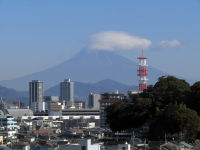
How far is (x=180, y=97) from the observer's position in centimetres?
4206

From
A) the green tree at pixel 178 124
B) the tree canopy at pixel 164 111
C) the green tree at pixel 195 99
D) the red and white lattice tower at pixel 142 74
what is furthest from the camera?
the red and white lattice tower at pixel 142 74

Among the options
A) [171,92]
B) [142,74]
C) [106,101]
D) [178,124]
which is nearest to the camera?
[178,124]

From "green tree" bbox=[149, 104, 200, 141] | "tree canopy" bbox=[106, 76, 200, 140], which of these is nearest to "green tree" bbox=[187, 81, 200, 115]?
"tree canopy" bbox=[106, 76, 200, 140]

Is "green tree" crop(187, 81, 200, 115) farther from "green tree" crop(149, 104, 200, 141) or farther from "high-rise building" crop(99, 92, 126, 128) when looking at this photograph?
"high-rise building" crop(99, 92, 126, 128)

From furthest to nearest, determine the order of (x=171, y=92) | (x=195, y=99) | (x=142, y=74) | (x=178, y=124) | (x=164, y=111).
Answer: (x=142, y=74) < (x=171, y=92) < (x=195, y=99) < (x=164, y=111) < (x=178, y=124)

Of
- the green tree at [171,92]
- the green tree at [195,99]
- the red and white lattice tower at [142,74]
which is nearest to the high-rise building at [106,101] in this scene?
the red and white lattice tower at [142,74]

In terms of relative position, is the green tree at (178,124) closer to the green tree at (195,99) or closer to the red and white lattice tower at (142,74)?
the green tree at (195,99)

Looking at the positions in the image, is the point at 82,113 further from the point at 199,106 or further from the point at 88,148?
the point at 88,148

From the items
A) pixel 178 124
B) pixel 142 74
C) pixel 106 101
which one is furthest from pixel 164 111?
pixel 142 74

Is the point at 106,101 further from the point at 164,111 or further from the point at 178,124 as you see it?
the point at 178,124

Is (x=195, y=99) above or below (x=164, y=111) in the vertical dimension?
above

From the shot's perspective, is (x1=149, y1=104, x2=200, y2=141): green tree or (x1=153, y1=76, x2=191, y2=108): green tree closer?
(x1=149, y1=104, x2=200, y2=141): green tree

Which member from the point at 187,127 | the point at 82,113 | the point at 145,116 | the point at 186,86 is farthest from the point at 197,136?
the point at 82,113

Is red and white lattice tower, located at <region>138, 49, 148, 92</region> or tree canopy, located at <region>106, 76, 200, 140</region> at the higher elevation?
red and white lattice tower, located at <region>138, 49, 148, 92</region>
